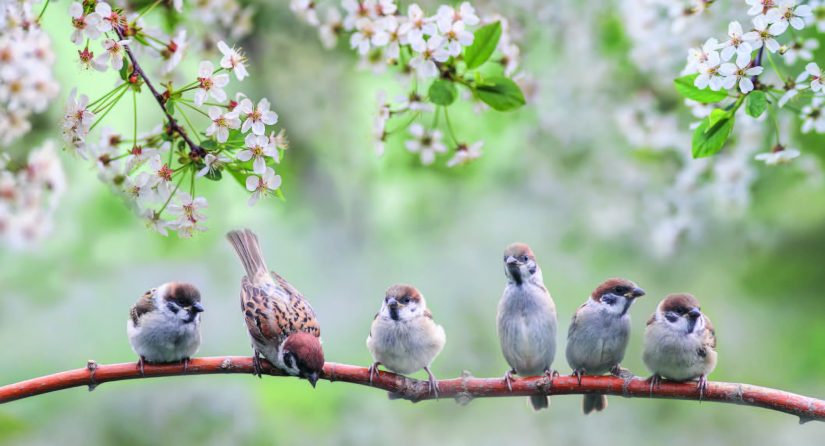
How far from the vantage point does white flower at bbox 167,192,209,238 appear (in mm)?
2525

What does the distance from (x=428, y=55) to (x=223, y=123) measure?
25.6 inches

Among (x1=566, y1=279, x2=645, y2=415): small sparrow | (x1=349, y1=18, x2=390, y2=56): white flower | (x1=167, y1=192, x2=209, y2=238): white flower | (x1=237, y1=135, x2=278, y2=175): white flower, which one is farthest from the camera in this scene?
(x1=566, y1=279, x2=645, y2=415): small sparrow

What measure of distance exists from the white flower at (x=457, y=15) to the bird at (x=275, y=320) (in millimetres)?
1063

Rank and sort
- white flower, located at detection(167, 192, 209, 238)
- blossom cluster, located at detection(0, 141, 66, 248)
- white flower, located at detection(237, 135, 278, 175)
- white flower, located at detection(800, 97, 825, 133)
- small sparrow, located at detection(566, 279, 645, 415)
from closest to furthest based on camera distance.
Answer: white flower, located at detection(237, 135, 278, 175), white flower, located at detection(167, 192, 209, 238), white flower, located at detection(800, 97, 825, 133), small sparrow, located at detection(566, 279, 645, 415), blossom cluster, located at detection(0, 141, 66, 248)

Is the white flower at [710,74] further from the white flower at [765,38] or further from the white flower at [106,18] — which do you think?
the white flower at [106,18]

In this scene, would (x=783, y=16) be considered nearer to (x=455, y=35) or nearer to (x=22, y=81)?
(x=455, y=35)

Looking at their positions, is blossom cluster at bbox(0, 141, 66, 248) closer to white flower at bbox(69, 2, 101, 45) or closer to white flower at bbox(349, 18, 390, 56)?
white flower at bbox(69, 2, 101, 45)

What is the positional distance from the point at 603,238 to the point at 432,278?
1.27 meters

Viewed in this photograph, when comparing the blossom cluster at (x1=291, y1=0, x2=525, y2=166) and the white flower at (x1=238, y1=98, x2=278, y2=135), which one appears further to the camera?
the blossom cluster at (x1=291, y1=0, x2=525, y2=166)

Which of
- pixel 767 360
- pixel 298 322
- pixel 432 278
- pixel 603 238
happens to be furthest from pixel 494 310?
pixel 298 322

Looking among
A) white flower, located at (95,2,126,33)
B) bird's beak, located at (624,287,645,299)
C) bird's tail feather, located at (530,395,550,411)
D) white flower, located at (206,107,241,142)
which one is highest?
white flower, located at (95,2,126,33)

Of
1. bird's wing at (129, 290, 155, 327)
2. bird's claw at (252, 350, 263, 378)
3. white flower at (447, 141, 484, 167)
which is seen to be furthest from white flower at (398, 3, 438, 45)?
bird's wing at (129, 290, 155, 327)

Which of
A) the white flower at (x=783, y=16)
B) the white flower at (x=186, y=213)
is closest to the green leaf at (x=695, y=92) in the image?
the white flower at (x=783, y=16)

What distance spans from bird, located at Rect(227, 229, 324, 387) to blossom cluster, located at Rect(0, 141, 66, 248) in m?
0.71
